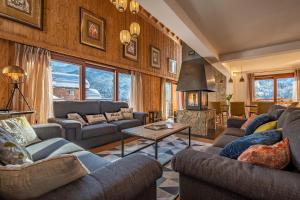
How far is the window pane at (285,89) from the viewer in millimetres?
7285

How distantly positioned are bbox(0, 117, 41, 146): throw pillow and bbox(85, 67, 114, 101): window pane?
7.70ft

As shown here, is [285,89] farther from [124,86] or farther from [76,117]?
[76,117]

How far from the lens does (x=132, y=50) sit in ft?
17.3

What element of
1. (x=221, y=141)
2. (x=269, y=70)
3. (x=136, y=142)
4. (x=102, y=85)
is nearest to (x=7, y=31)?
(x=102, y=85)

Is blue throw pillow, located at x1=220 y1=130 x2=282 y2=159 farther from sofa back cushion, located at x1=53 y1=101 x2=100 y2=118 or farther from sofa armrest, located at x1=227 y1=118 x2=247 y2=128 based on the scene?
sofa back cushion, located at x1=53 y1=101 x2=100 y2=118

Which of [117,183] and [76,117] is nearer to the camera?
[117,183]

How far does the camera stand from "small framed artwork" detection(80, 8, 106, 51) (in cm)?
383

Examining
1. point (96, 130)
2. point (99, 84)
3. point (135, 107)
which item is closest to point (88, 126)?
point (96, 130)

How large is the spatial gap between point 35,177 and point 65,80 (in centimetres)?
364

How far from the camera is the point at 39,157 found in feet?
4.87

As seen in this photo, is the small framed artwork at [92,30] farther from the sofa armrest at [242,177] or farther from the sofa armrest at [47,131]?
the sofa armrest at [242,177]

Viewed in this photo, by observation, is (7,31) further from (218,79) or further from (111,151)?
(218,79)

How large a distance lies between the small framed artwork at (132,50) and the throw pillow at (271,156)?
458cm

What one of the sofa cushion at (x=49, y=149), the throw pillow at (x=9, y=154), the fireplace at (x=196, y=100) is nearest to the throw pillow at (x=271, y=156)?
the throw pillow at (x=9, y=154)
